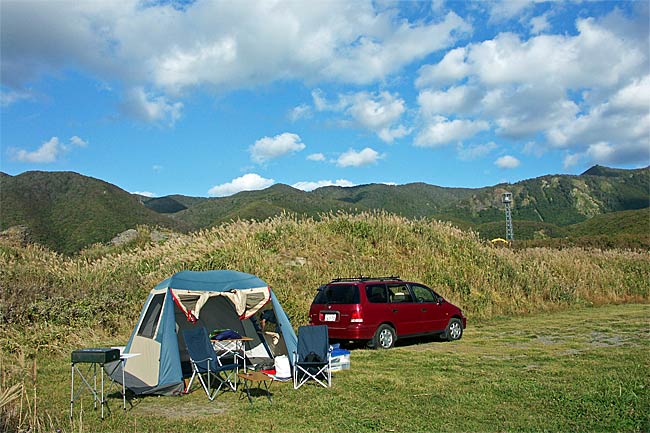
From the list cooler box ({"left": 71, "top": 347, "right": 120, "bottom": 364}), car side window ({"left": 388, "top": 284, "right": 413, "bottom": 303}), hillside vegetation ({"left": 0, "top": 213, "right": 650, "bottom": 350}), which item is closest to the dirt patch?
cooler box ({"left": 71, "top": 347, "right": 120, "bottom": 364})

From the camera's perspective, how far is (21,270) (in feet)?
52.2

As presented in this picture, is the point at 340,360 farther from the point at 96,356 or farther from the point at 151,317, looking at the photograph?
the point at 96,356

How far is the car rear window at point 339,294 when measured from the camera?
12.5 metres

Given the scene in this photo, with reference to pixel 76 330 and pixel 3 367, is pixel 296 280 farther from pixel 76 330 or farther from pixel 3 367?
pixel 3 367

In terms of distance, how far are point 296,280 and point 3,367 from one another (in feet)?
29.9

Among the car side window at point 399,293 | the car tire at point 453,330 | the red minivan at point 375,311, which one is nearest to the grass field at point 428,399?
the red minivan at point 375,311

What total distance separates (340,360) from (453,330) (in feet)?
17.6

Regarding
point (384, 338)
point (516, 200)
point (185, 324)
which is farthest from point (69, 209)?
point (516, 200)

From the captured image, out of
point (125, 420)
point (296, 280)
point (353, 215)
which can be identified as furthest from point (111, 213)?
point (125, 420)

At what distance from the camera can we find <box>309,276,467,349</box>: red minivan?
12.3 m

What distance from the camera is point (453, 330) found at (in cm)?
1437

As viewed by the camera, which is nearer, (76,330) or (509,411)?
(509,411)

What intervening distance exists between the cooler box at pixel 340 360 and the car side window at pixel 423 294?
410 centimetres

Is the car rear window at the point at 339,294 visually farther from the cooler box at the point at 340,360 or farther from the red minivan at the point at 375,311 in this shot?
the cooler box at the point at 340,360
